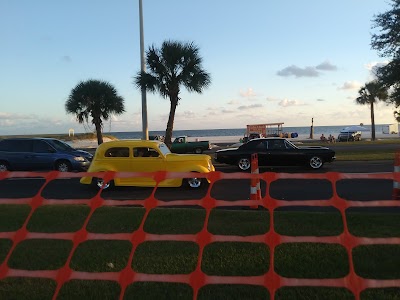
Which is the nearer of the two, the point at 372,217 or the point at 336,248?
the point at 336,248

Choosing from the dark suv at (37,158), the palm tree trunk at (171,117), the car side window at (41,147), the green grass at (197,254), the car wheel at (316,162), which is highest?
the palm tree trunk at (171,117)

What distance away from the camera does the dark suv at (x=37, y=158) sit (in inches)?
670

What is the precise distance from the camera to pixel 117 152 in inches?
497

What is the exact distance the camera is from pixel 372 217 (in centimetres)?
699

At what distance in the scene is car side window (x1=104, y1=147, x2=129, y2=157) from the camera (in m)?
12.6

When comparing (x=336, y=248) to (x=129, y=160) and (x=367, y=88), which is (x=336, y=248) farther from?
(x=367, y=88)

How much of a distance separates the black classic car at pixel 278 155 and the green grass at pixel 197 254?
9.50 m

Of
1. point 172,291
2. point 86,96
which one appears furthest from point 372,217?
point 86,96

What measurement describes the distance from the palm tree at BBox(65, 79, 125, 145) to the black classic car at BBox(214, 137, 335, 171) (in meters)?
14.3

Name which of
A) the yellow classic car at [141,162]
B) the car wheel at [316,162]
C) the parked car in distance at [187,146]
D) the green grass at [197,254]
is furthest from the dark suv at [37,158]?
the parked car in distance at [187,146]

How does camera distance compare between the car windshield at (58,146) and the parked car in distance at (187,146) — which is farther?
the parked car in distance at (187,146)

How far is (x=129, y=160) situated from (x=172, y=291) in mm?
8475

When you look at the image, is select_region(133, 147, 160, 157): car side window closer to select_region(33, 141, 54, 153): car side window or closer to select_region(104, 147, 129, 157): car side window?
select_region(104, 147, 129, 157): car side window

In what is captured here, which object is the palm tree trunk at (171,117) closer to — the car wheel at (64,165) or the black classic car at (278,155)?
the black classic car at (278,155)
